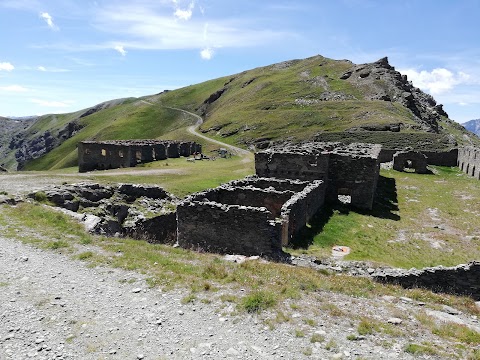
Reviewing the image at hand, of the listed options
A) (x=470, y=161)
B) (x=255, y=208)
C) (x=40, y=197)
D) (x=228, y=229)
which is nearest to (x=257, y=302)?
(x=255, y=208)

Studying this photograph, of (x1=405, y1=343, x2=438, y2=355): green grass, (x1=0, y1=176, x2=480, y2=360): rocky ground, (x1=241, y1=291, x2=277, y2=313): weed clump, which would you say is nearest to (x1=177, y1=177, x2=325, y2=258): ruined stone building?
(x1=0, y1=176, x2=480, y2=360): rocky ground

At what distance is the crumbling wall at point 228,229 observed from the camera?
1830 centimetres

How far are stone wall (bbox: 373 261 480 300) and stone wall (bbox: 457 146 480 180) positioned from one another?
125 feet

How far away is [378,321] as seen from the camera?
10.3 meters

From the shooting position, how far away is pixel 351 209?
31047 mm

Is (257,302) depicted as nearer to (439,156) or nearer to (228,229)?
(228,229)

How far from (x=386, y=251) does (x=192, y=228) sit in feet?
37.4

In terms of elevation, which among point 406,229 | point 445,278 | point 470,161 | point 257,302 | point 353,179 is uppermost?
point 470,161

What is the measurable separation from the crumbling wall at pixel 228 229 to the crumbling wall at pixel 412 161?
130 feet

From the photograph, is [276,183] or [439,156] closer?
[276,183]

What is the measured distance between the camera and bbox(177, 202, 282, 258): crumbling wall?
18297 millimetres

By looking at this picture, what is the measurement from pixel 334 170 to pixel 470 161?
31.3 m

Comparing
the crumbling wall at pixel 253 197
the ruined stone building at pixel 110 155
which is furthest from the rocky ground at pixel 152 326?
Answer: the ruined stone building at pixel 110 155

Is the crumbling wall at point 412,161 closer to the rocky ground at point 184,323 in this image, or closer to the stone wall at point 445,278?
the stone wall at point 445,278
